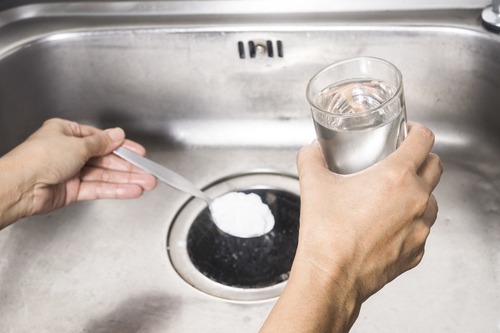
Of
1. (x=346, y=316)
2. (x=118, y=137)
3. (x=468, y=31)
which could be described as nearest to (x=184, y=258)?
(x=118, y=137)

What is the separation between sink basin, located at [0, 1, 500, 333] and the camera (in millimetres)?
764

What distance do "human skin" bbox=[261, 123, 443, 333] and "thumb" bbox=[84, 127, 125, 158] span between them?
1.21 ft

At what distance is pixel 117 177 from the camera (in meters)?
0.88

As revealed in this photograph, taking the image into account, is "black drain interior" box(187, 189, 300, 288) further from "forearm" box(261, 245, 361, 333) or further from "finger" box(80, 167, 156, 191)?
"forearm" box(261, 245, 361, 333)

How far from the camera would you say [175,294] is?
2.59 ft

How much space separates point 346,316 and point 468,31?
0.45 m

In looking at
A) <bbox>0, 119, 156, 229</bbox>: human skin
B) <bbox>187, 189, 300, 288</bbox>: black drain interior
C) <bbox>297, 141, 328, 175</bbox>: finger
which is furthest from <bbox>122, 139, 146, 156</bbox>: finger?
<bbox>297, 141, 328, 175</bbox>: finger

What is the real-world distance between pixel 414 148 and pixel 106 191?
446 millimetres

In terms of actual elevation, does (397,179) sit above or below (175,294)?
above

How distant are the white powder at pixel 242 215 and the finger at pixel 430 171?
303mm

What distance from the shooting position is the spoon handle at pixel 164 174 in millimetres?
873

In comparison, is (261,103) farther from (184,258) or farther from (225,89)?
(184,258)

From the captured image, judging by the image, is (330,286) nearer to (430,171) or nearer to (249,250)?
(430,171)

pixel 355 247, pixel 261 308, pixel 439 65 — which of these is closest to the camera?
pixel 355 247
